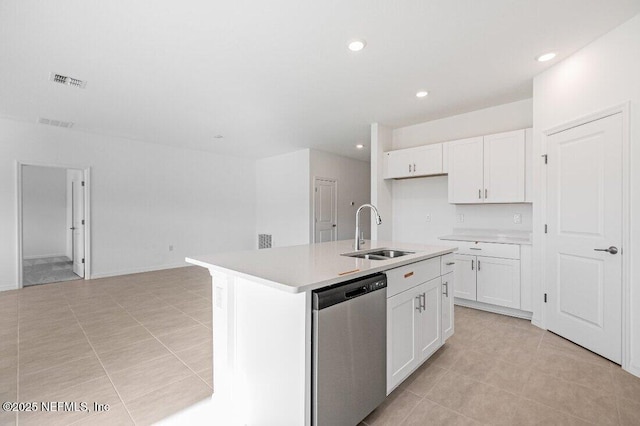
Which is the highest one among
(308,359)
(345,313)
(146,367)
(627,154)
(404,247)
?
(627,154)

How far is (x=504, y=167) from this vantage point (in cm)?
362

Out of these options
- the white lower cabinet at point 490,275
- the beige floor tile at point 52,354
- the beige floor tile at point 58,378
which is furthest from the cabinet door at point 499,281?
the beige floor tile at point 52,354

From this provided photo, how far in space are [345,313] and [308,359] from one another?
0.29 meters

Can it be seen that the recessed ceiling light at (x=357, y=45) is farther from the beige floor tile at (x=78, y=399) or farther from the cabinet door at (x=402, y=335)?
the beige floor tile at (x=78, y=399)

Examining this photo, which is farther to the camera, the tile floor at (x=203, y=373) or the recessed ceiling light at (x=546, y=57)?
the recessed ceiling light at (x=546, y=57)

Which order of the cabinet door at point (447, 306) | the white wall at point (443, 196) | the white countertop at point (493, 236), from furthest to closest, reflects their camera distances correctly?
the white wall at point (443, 196) → the white countertop at point (493, 236) → the cabinet door at point (447, 306)

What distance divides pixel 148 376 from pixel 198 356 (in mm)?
387

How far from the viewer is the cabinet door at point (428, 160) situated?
4211mm

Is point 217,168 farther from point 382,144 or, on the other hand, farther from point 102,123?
A: point 382,144

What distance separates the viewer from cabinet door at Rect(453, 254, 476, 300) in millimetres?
3586

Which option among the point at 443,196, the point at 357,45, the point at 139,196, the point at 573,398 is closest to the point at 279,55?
the point at 357,45

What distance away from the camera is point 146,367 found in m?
2.30

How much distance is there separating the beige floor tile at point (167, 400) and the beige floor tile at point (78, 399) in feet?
0.56

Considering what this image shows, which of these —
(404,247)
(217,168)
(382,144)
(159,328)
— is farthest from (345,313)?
(217,168)
